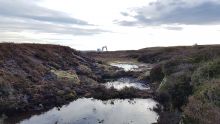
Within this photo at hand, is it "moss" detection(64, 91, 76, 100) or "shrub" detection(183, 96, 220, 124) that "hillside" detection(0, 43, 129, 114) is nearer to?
"moss" detection(64, 91, 76, 100)

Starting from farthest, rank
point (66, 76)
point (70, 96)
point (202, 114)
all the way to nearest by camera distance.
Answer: point (66, 76)
point (70, 96)
point (202, 114)

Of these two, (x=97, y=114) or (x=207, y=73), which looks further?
(x=97, y=114)

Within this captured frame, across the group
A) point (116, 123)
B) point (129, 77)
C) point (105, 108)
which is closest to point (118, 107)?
point (105, 108)

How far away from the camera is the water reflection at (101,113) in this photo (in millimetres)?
25922

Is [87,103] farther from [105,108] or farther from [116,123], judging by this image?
[116,123]

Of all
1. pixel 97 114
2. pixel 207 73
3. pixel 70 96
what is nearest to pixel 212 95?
pixel 207 73

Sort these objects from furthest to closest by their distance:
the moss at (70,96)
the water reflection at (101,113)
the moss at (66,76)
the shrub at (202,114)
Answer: the moss at (66,76) < the moss at (70,96) < the water reflection at (101,113) < the shrub at (202,114)

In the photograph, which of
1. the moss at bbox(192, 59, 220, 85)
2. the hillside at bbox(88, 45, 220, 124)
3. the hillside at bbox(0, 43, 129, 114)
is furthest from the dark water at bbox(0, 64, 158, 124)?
the moss at bbox(192, 59, 220, 85)

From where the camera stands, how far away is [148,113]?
2845 cm

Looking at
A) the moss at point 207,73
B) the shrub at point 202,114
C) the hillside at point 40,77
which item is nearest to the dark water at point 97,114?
the hillside at point 40,77

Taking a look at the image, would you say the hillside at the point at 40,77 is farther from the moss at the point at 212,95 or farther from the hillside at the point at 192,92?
the moss at the point at 212,95

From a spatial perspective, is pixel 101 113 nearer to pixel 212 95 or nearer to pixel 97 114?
pixel 97 114

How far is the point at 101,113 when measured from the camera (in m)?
28.6

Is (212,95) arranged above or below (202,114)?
above
